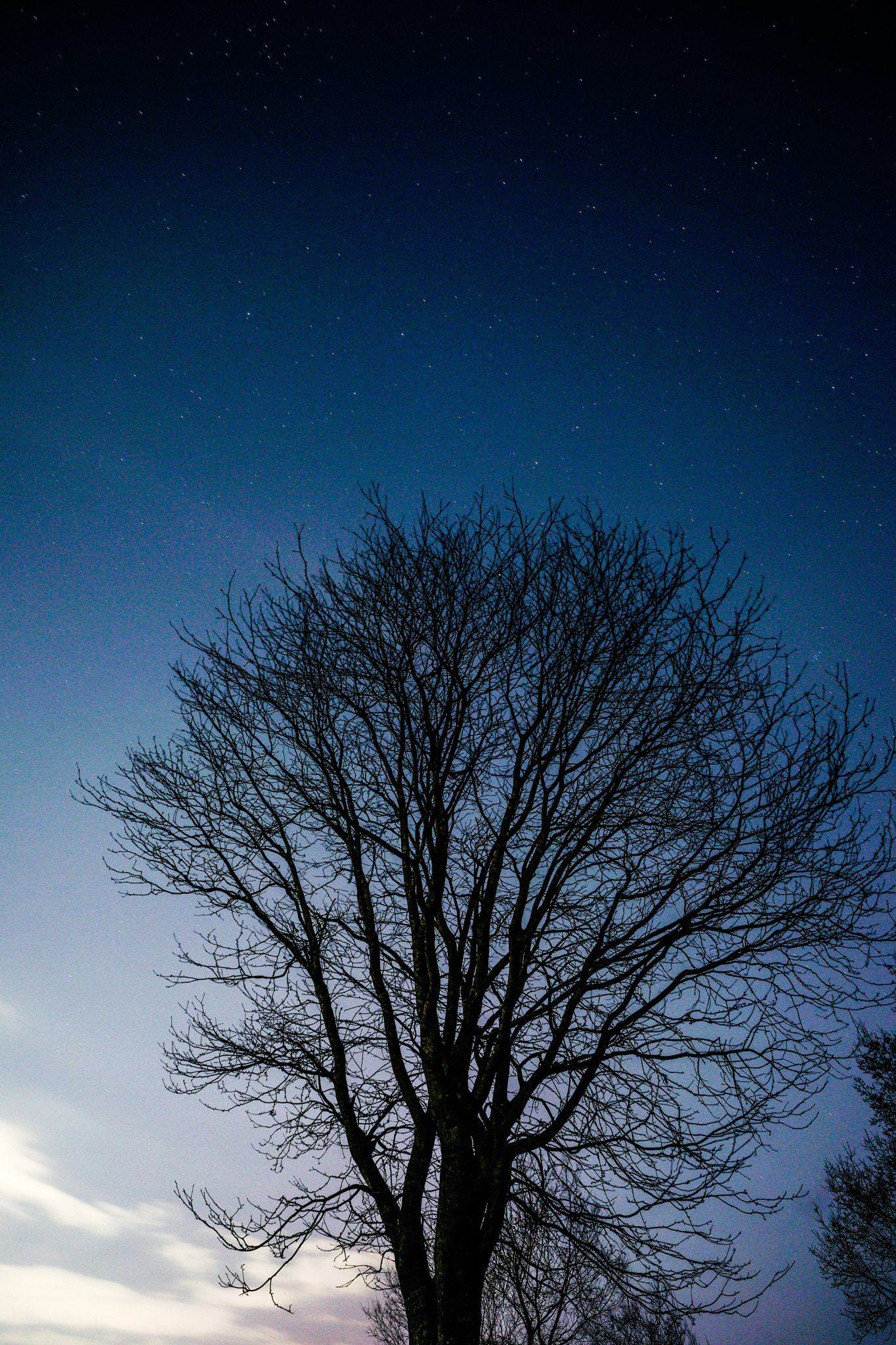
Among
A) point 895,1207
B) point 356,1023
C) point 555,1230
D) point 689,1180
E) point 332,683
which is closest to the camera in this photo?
point 689,1180

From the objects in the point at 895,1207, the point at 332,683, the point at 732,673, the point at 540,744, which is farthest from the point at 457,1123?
the point at 895,1207

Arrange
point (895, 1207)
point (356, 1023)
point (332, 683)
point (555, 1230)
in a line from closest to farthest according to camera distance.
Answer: point (555, 1230)
point (356, 1023)
point (332, 683)
point (895, 1207)

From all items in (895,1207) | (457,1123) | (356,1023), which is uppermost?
(356,1023)

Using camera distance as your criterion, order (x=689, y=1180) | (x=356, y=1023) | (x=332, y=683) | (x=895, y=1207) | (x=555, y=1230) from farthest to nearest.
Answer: (x=895, y=1207) → (x=332, y=683) → (x=356, y=1023) → (x=555, y=1230) → (x=689, y=1180)

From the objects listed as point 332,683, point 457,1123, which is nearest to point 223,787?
point 332,683

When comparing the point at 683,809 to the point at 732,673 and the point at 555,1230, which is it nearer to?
the point at 732,673

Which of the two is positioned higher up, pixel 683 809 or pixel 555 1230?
pixel 683 809

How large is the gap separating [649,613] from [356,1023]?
3.71 metres

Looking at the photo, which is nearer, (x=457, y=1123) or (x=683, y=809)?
(x=457, y=1123)

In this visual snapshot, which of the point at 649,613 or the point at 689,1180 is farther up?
the point at 649,613

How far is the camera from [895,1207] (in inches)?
580

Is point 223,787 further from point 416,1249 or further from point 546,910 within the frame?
point 416,1249

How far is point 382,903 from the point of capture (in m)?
5.99

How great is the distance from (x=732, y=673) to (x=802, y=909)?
1.69 m
